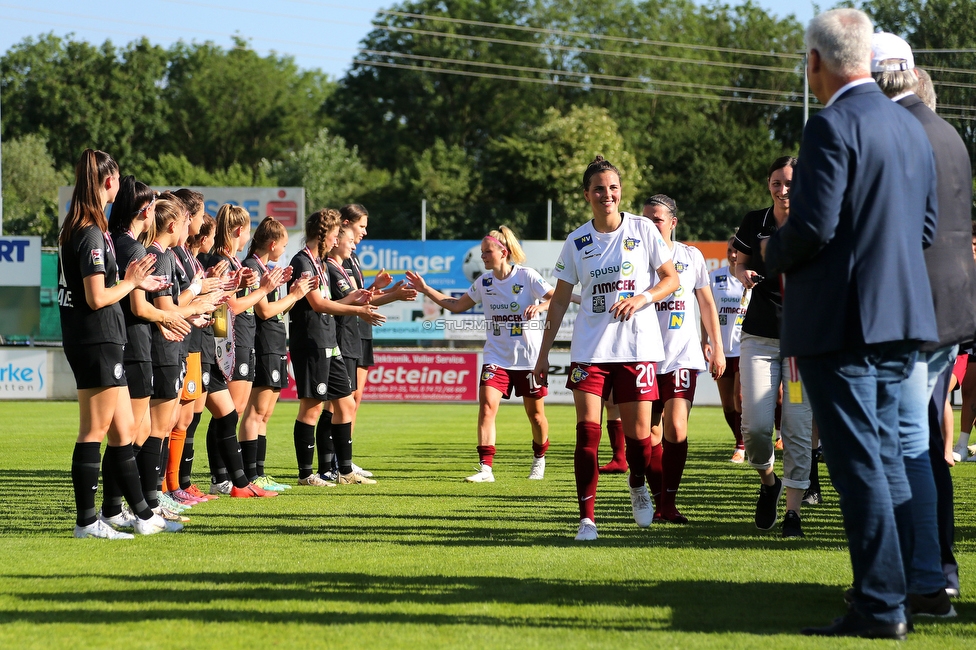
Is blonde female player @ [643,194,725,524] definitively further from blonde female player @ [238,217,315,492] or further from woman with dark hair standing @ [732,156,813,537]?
blonde female player @ [238,217,315,492]

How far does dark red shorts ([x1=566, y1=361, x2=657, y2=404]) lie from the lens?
653 cm

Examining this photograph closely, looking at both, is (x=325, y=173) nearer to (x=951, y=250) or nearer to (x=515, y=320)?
(x=515, y=320)

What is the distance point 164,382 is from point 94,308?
115 cm

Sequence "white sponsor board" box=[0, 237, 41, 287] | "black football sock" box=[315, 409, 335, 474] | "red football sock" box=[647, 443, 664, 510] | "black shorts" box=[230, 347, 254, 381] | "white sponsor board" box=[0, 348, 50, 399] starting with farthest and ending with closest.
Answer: "white sponsor board" box=[0, 237, 41, 287] → "white sponsor board" box=[0, 348, 50, 399] → "black football sock" box=[315, 409, 335, 474] → "black shorts" box=[230, 347, 254, 381] → "red football sock" box=[647, 443, 664, 510]

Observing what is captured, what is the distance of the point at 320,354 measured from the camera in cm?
920

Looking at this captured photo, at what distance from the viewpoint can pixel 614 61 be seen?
69.4 metres

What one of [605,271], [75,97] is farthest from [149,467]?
[75,97]

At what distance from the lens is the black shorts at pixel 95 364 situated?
6.15 metres

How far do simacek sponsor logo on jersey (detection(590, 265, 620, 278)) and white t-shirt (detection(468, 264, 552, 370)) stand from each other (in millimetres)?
3584

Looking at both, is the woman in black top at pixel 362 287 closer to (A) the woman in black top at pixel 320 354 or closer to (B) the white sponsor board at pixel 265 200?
(A) the woman in black top at pixel 320 354

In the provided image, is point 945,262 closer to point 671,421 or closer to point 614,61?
point 671,421

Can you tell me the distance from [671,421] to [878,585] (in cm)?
345

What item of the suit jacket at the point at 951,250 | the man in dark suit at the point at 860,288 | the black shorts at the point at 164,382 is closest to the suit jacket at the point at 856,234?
the man in dark suit at the point at 860,288

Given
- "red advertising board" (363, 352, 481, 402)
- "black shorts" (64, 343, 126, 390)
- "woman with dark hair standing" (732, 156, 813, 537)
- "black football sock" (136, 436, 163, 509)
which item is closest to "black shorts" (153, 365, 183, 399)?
"black football sock" (136, 436, 163, 509)
